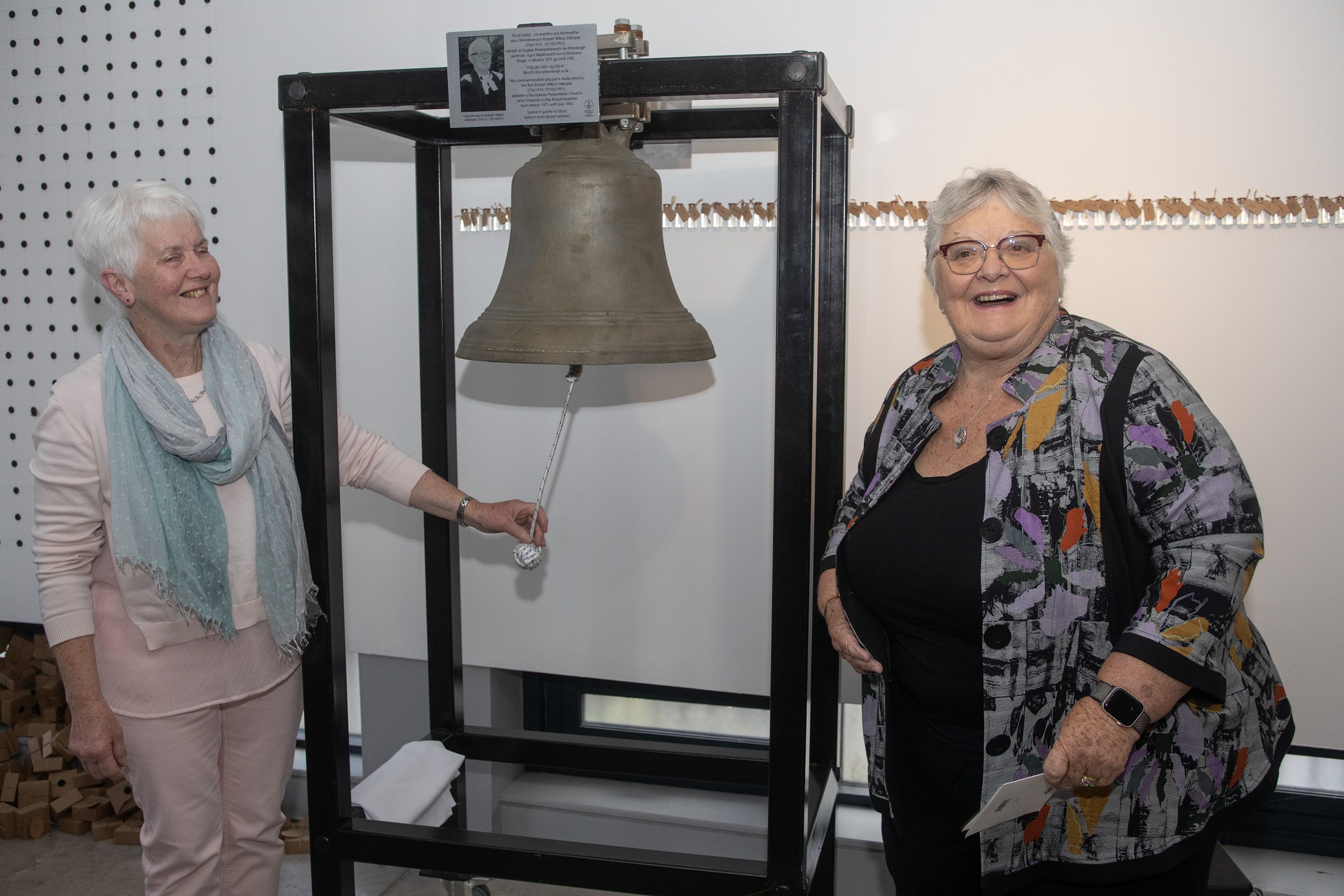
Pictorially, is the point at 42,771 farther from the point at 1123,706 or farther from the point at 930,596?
the point at 1123,706

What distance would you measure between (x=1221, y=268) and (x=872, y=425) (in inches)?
34.4

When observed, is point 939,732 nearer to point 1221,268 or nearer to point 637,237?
point 637,237

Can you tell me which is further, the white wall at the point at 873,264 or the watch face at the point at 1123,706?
the white wall at the point at 873,264

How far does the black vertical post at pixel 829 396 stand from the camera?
1.93 meters

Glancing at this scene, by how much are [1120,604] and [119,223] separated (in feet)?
5.42

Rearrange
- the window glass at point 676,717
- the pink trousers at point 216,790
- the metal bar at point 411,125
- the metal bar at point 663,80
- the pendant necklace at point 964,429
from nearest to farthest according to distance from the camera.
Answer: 1. the metal bar at point 663,80
2. the pendant necklace at point 964,429
3. the pink trousers at point 216,790
4. the metal bar at point 411,125
5. the window glass at point 676,717

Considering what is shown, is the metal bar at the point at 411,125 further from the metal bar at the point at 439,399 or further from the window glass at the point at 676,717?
the window glass at the point at 676,717

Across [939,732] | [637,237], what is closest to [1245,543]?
[939,732]

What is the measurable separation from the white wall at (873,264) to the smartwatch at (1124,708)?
102cm

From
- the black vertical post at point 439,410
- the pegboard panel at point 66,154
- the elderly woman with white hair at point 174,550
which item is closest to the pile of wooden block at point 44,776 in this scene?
the pegboard panel at point 66,154

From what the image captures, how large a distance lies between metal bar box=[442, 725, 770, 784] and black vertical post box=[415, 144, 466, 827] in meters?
0.09

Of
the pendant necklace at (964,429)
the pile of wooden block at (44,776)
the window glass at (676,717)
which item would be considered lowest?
the pile of wooden block at (44,776)

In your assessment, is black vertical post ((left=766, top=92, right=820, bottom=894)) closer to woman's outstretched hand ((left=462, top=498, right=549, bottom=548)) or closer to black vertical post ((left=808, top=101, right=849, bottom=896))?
black vertical post ((left=808, top=101, right=849, bottom=896))

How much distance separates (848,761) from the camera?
8.91 ft
